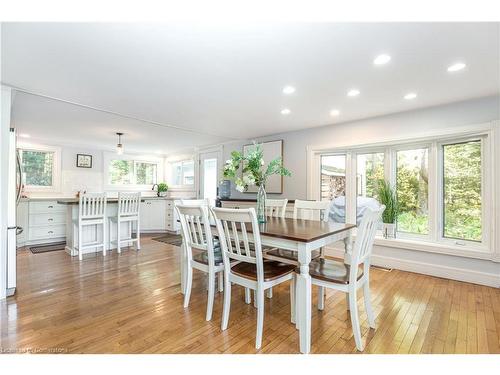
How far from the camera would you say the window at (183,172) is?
671 centimetres

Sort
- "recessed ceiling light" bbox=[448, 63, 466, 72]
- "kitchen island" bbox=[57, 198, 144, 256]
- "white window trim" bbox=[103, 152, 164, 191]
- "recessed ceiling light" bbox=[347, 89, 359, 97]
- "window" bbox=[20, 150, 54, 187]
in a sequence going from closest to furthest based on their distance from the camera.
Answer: "recessed ceiling light" bbox=[448, 63, 466, 72], "recessed ceiling light" bbox=[347, 89, 359, 97], "kitchen island" bbox=[57, 198, 144, 256], "window" bbox=[20, 150, 54, 187], "white window trim" bbox=[103, 152, 164, 191]

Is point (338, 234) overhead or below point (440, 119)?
below

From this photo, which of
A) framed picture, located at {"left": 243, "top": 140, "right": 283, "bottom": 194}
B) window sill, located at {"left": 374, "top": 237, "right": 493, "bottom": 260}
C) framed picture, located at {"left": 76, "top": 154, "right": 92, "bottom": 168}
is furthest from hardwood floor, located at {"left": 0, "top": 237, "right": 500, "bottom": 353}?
framed picture, located at {"left": 76, "top": 154, "right": 92, "bottom": 168}

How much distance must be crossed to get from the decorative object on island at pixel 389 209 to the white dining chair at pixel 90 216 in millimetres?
4373

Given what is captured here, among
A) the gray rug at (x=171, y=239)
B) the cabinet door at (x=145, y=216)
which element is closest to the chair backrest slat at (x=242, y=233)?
the gray rug at (x=171, y=239)

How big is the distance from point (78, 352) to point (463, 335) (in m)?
2.73

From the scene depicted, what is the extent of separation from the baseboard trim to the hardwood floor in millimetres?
122

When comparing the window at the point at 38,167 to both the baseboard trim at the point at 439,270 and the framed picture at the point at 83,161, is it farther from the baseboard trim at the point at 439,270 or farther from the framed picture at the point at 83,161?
the baseboard trim at the point at 439,270

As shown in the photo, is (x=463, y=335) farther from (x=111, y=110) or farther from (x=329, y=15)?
(x=111, y=110)

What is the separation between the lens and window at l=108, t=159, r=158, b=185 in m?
6.51

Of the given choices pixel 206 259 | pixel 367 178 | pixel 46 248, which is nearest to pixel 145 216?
pixel 46 248

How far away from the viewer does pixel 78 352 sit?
5.19 feet

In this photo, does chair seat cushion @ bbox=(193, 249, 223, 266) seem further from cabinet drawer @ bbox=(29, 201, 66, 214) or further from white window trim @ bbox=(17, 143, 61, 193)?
white window trim @ bbox=(17, 143, 61, 193)

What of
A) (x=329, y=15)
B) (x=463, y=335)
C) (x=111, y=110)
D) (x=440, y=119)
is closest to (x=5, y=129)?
(x=111, y=110)
